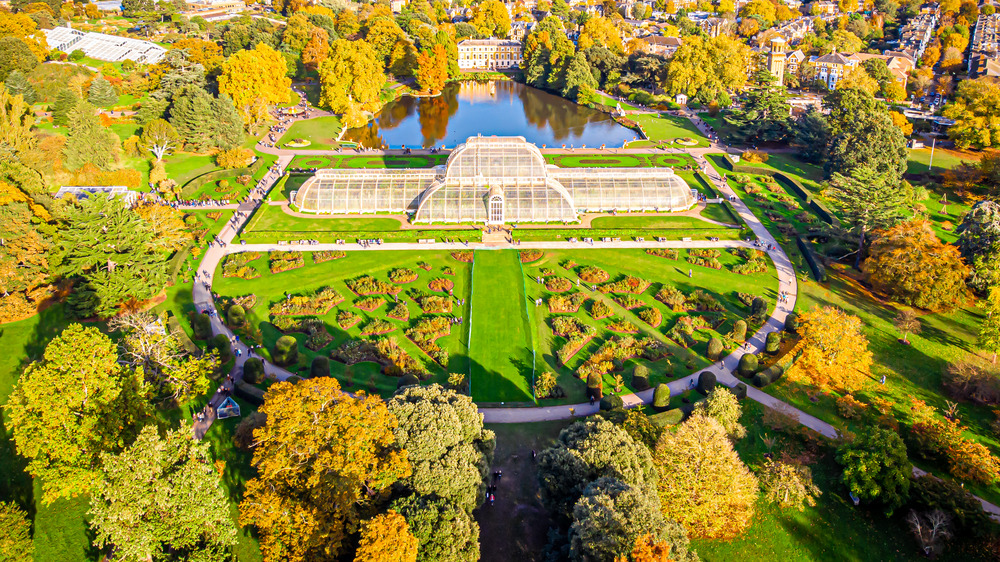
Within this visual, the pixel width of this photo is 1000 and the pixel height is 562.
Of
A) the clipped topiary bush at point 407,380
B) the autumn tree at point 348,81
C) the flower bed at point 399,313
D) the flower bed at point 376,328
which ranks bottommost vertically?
the clipped topiary bush at point 407,380

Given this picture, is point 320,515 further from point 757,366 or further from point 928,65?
point 928,65

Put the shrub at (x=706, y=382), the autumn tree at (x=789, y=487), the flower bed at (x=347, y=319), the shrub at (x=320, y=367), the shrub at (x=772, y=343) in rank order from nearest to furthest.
A: the autumn tree at (x=789, y=487)
the shrub at (x=706, y=382)
the shrub at (x=320, y=367)
the shrub at (x=772, y=343)
the flower bed at (x=347, y=319)

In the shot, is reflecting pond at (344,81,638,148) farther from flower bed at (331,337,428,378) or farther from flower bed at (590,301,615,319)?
flower bed at (331,337,428,378)

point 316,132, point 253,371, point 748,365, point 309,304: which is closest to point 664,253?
point 748,365

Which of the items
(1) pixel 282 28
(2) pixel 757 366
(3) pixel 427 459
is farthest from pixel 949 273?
(1) pixel 282 28

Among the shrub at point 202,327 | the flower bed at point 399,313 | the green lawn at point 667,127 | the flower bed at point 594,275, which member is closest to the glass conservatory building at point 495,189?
the flower bed at point 594,275

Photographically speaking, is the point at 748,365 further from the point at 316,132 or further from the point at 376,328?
the point at 316,132

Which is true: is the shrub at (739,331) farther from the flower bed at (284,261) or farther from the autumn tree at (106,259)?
the autumn tree at (106,259)
